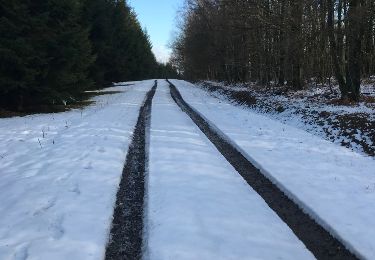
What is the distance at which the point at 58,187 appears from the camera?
27.3 feet

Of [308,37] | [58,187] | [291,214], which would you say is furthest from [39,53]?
[291,214]

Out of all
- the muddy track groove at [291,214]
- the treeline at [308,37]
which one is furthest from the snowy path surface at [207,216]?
the treeline at [308,37]

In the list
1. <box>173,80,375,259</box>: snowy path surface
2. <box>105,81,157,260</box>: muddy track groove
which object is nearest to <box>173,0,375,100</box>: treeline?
<box>173,80,375,259</box>: snowy path surface

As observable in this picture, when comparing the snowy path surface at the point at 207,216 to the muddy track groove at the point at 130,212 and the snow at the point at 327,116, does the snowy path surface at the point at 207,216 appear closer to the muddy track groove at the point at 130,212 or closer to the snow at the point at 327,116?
the muddy track groove at the point at 130,212

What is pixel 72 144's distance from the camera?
485 inches

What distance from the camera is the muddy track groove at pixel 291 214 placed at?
5781mm

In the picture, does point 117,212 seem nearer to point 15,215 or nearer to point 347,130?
point 15,215

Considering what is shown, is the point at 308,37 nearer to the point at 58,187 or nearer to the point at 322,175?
the point at 322,175

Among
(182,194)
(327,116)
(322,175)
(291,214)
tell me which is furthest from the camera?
(327,116)

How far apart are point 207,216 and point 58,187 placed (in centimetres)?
323

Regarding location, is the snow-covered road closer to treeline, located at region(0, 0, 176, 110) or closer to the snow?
the snow

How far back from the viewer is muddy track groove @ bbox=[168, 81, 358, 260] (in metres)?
5.78

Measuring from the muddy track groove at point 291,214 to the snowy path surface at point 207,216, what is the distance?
186 millimetres

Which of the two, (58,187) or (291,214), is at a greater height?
(58,187)
